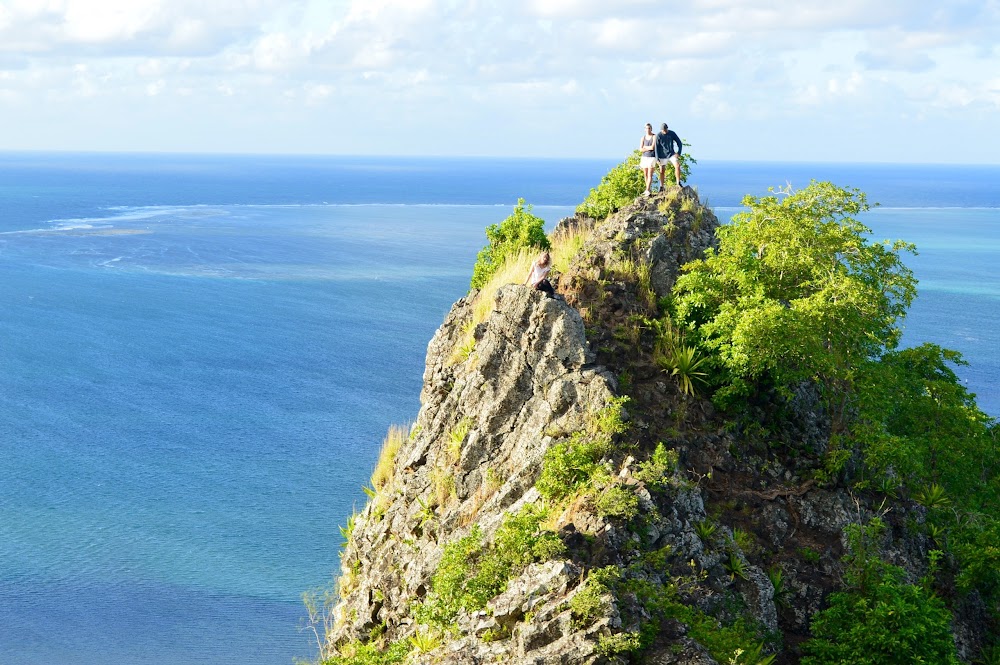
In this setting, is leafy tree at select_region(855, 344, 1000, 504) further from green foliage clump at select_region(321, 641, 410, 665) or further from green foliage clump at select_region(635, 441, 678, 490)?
green foliage clump at select_region(321, 641, 410, 665)

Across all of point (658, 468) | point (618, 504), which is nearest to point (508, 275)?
point (658, 468)

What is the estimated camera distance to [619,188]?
30125 millimetres

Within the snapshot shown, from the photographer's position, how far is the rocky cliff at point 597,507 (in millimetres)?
18188

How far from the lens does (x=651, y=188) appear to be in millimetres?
30000

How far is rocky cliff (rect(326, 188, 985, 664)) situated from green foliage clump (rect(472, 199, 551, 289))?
1.70m

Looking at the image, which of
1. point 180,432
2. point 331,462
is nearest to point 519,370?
point 331,462

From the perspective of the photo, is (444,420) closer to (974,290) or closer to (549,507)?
(549,507)

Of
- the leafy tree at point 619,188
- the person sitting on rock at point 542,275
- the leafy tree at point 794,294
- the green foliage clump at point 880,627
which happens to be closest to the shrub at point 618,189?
the leafy tree at point 619,188

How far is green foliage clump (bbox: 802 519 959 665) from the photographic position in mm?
18609

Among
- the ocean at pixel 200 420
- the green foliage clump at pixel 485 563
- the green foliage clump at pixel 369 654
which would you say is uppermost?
the green foliage clump at pixel 485 563

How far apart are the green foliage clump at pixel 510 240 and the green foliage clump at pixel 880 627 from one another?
12.4 m

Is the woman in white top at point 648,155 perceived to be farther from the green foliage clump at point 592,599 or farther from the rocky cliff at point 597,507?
the green foliage clump at point 592,599

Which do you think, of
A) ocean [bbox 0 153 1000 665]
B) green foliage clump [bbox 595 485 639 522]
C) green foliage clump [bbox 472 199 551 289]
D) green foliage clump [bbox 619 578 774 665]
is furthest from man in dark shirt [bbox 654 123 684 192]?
green foliage clump [bbox 619 578 774 665]

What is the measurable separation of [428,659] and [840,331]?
11646 millimetres
